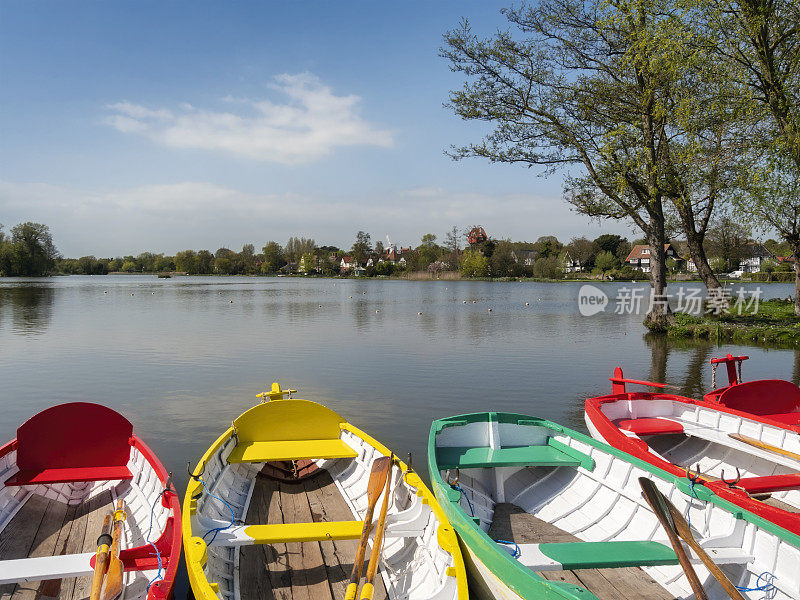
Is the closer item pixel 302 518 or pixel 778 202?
pixel 302 518

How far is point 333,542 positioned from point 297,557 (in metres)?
0.41

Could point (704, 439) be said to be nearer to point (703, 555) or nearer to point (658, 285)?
point (703, 555)

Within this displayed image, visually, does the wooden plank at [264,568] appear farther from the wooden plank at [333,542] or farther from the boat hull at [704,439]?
the boat hull at [704,439]

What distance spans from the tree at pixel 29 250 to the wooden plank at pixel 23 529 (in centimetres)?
11887

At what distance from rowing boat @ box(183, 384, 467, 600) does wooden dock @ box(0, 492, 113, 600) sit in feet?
3.86

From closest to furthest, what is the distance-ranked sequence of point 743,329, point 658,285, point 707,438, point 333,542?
point 333,542
point 707,438
point 743,329
point 658,285

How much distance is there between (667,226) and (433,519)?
31.4 meters

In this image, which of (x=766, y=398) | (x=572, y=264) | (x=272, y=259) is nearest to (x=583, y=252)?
(x=572, y=264)

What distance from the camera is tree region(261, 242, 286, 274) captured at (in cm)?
16264

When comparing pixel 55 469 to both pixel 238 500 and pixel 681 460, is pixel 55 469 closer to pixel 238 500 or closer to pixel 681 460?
Answer: pixel 238 500

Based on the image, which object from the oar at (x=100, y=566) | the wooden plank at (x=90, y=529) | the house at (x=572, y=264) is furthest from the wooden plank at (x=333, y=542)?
the house at (x=572, y=264)

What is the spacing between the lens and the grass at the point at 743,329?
2122 centimetres

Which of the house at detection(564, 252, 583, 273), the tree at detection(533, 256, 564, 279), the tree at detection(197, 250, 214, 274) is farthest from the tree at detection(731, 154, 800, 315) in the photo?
the tree at detection(197, 250, 214, 274)

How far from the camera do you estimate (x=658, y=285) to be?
25.7m
